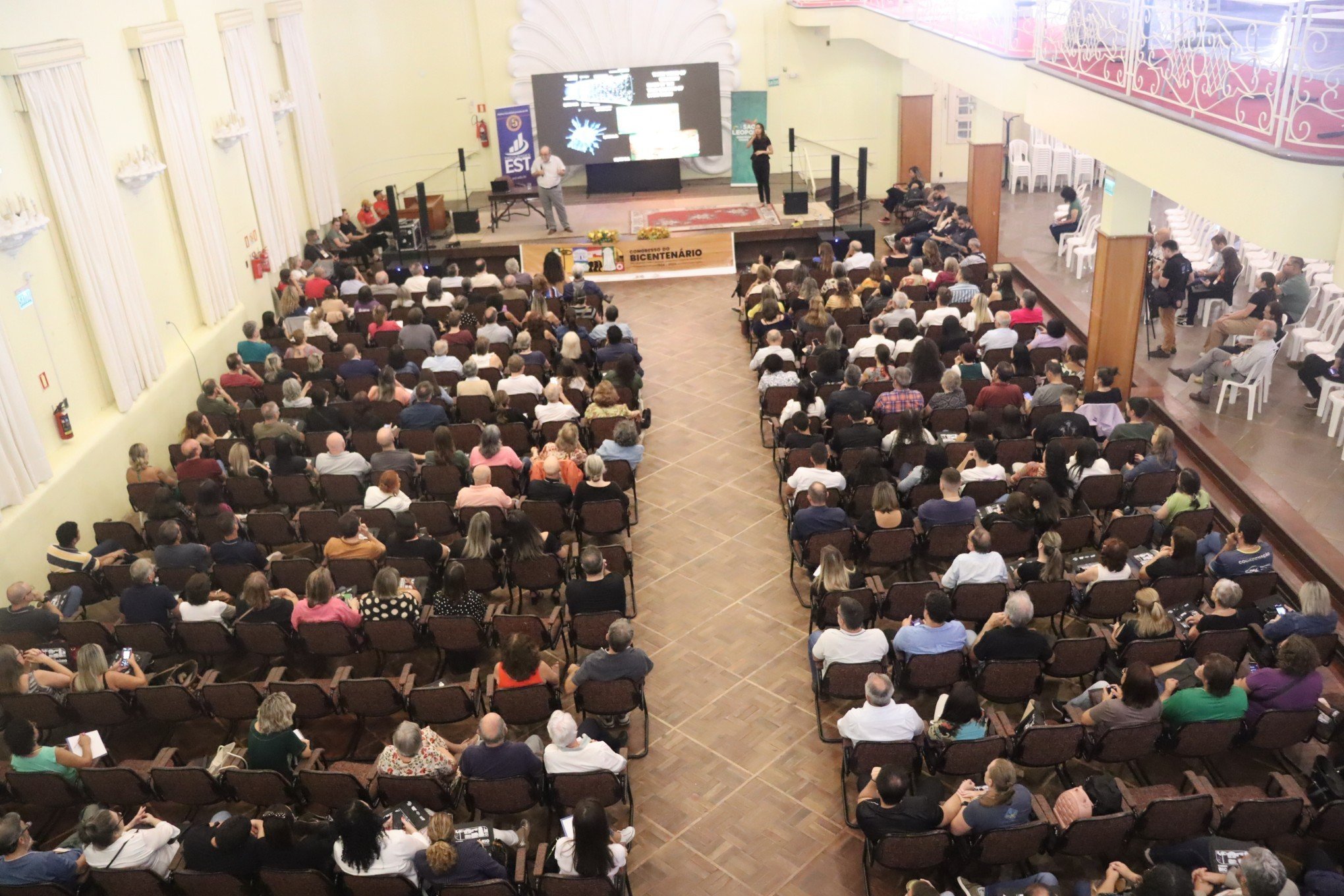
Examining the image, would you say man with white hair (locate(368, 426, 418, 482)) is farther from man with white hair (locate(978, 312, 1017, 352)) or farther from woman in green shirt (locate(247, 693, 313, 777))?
man with white hair (locate(978, 312, 1017, 352))

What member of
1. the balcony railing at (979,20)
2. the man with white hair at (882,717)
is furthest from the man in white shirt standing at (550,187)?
the man with white hair at (882,717)

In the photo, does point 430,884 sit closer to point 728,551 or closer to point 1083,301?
point 728,551

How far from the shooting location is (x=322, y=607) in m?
7.28

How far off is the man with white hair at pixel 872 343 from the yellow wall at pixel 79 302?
22.2 feet

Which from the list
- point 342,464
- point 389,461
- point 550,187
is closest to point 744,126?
point 550,187

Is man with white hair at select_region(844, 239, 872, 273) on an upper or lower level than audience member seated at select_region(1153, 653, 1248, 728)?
upper

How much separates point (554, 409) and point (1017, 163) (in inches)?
556

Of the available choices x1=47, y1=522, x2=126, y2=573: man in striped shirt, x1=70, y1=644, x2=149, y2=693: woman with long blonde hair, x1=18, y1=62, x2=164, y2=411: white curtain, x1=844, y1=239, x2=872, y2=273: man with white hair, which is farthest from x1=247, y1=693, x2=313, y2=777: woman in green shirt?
x1=844, y1=239, x2=872, y2=273: man with white hair

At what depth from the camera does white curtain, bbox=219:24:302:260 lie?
47.4 feet

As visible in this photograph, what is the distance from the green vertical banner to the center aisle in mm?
9229

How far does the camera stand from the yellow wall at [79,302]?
9.07m

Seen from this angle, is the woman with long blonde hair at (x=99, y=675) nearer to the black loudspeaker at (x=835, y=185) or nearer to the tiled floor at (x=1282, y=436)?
the tiled floor at (x=1282, y=436)

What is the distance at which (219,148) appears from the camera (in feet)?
45.4

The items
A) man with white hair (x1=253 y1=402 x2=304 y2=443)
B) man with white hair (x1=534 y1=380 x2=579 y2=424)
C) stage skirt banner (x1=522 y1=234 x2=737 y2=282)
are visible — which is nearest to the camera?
man with white hair (x1=253 y1=402 x2=304 y2=443)
